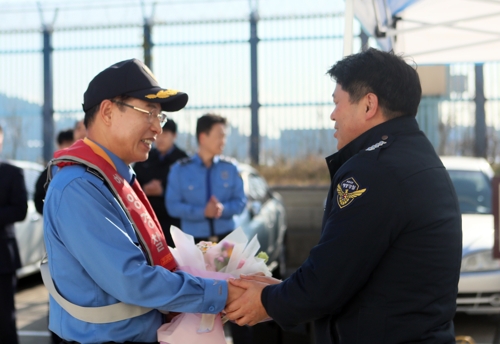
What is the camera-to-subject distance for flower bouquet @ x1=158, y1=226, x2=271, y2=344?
235 centimetres

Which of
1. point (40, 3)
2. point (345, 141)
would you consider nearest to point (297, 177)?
point (40, 3)

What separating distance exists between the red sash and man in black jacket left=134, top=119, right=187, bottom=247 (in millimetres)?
3295

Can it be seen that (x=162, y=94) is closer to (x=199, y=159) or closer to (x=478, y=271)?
(x=199, y=159)

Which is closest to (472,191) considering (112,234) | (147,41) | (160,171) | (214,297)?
(160,171)

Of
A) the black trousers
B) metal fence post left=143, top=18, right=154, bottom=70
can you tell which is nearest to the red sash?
the black trousers

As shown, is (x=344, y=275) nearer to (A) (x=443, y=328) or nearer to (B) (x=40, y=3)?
(A) (x=443, y=328)

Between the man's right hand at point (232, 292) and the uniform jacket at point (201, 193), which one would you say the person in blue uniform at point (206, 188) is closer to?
the uniform jacket at point (201, 193)

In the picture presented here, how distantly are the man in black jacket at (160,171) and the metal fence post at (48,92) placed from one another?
7.10 metres

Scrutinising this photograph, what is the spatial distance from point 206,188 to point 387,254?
3274 millimetres

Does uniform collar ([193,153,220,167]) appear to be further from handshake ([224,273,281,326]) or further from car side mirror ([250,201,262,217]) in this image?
handshake ([224,273,281,326])

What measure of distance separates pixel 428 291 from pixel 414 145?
53 cm

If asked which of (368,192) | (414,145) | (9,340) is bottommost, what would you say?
(9,340)

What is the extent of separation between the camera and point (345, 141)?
246cm

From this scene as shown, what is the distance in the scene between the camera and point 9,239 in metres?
4.66
